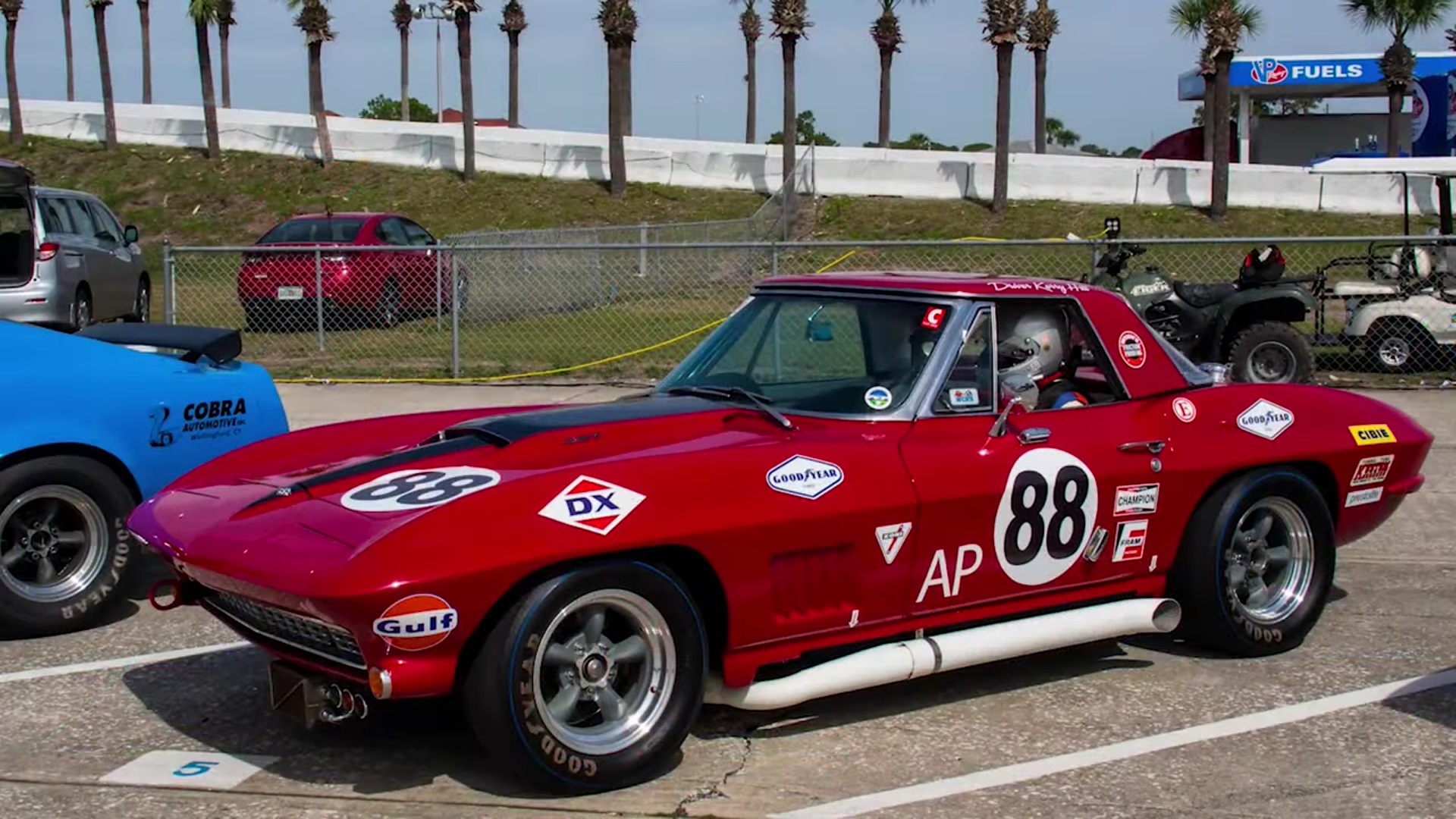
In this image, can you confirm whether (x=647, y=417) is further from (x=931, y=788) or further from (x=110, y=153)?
(x=110, y=153)

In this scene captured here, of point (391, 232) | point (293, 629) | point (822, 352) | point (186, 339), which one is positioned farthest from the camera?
point (391, 232)

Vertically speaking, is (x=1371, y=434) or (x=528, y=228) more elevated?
(x=528, y=228)

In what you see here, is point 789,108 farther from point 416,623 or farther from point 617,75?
point 416,623

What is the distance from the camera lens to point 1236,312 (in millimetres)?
12461

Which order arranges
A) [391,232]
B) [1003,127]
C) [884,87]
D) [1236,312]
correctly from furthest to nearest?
[884,87] < [1003,127] < [391,232] < [1236,312]

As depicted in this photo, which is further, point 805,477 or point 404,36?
point 404,36

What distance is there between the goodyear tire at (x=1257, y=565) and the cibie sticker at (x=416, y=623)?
2.86 metres

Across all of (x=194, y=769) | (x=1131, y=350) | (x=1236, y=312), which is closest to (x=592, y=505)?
(x=194, y=769)

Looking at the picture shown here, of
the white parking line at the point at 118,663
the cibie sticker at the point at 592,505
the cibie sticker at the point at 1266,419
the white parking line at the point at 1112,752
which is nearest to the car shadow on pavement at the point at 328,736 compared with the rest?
the white parking line at the point at 118,663

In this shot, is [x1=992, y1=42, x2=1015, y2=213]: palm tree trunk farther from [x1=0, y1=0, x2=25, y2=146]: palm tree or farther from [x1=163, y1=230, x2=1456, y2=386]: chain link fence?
[x1=0, y1=0, x2=25, y2=146]: palm tree

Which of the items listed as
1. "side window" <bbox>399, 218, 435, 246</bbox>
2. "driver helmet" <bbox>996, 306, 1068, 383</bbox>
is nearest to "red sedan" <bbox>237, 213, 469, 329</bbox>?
"side window" <bbox>399, 218, 435, 246</bbox>

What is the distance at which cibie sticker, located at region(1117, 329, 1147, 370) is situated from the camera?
5.53 metres

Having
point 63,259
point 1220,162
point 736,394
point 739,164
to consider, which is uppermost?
point 739,164

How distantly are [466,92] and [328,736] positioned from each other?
3069 centimetres
